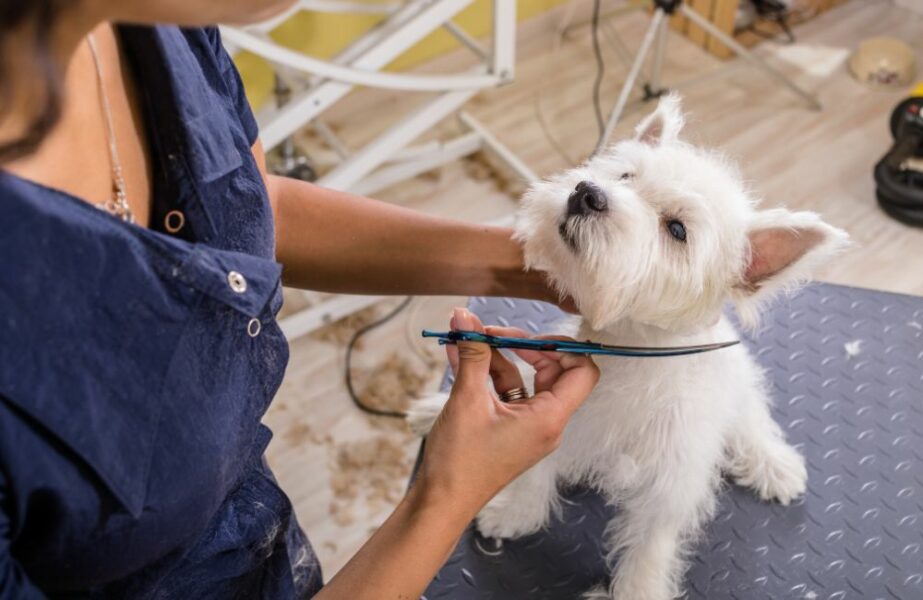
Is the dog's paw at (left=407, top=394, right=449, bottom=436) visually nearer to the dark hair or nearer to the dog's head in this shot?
the dog's head

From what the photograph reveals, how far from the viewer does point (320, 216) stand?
3.27 feet

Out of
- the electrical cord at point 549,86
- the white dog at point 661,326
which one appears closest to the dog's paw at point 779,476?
the white dog at point 661,326

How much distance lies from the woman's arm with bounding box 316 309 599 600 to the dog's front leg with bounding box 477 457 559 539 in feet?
0.81

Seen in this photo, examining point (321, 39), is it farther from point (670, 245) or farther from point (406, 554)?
point (406, 554)

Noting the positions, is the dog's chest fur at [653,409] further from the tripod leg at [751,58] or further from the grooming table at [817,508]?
the tripod leg at [751,58]

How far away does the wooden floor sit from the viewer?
1.86 metres

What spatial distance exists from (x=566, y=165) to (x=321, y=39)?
2.56ft

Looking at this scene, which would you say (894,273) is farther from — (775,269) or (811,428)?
(775,269)

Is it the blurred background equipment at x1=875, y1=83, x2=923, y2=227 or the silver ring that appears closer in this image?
the silver ring

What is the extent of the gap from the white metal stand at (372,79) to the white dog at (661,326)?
32.7 inches

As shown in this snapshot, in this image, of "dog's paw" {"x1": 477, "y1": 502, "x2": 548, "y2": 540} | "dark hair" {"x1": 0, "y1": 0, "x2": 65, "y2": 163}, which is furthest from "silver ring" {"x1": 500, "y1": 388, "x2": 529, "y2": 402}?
"dark hair" {"x1": 0, "y1": 0, "x2": 65, "y2": 163}

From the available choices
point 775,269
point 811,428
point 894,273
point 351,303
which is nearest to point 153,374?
point 775,269

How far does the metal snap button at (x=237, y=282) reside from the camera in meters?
0.68

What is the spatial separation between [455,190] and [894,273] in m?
1.15
